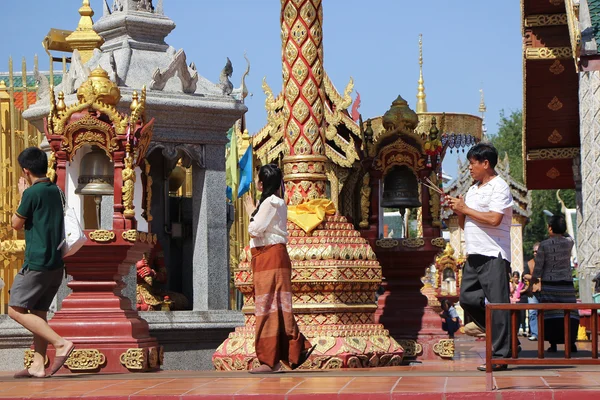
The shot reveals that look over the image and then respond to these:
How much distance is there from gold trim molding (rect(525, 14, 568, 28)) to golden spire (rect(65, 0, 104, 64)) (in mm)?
7034

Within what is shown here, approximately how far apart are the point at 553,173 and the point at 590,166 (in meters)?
7.32

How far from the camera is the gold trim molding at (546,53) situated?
19.8 metres

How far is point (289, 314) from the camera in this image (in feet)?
33.7

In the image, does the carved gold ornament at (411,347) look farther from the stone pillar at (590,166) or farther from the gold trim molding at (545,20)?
the gold trim molding at (545,20)

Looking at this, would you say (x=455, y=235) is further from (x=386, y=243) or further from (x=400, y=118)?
(x=400, y=118)

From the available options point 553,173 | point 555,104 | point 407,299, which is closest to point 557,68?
point 555,104

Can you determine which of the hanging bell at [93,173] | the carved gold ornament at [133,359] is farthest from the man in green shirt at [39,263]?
the hanging bell at [93,173]

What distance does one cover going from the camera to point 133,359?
37.0ft

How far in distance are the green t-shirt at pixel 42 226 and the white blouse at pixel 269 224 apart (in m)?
1.50

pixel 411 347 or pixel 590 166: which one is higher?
pixel 590 166

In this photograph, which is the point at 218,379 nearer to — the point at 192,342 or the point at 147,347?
the point at 147,347

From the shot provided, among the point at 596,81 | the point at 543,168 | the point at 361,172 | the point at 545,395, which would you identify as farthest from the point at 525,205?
the point at 545,395

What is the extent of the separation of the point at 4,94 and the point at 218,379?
9.54 meters

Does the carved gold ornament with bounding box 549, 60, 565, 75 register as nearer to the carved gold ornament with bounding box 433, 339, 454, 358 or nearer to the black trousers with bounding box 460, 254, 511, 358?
the carved gold ornament with bounding box 433, 339, 454, 358
